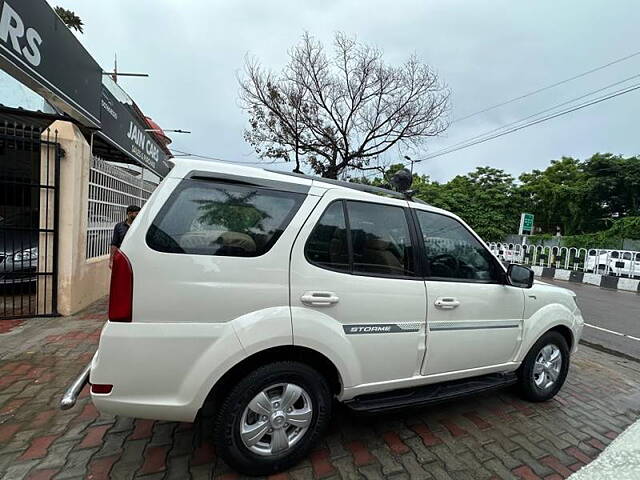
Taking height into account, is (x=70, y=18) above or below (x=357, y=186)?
above

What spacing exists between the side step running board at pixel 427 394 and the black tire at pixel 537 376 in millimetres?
202

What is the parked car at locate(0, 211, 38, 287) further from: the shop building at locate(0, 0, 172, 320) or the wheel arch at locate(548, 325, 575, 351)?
the wheel arch at locate(548, 325, 575, 351)

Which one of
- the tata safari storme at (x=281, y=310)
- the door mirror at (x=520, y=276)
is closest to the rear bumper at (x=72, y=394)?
the tata safari storme at (x=281, y=310)

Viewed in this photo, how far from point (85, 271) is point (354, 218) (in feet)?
16.4

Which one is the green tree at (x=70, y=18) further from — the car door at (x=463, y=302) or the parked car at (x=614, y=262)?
the parked car at (x=614, y=262)

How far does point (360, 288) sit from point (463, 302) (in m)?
0.90

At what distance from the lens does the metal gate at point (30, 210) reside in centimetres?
453

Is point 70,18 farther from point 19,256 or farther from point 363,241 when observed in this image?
point 363,241

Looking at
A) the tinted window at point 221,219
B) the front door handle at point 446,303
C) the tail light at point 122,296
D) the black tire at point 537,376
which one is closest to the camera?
the tail light at point 122,296

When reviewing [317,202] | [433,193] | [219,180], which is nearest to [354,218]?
[317,202]

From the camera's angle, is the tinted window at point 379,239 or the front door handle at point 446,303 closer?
the tinted window at point 379,239

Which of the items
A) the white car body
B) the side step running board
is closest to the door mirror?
the white car body

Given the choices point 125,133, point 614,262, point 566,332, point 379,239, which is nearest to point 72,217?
point 125,133

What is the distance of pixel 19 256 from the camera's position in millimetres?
5191
